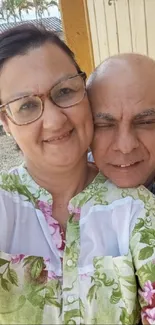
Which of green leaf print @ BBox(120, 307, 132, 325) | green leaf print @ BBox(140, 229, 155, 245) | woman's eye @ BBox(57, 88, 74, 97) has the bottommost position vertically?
green leaf print @ BBox(120, 307, 132, 325)

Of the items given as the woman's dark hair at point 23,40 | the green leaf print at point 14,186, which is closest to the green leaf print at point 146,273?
the green leaf print at point 14,186

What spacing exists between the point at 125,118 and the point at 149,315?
52cm

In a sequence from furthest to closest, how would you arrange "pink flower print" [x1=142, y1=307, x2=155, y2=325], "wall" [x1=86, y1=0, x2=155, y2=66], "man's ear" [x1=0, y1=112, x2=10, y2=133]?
"wall" [x1=86, y1=0, x2=155, y2=66] < "man's ear" [x1=0, y1=112, x2=10, y2=133] < "pink flower print" [x1=142, y1=307, x2=155, y2=325]

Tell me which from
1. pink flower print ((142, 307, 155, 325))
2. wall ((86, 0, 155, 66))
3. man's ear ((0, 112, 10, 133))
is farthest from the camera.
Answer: wall ((86, 0, 155, 66))

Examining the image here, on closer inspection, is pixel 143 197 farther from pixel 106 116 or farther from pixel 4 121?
pixel 4 121

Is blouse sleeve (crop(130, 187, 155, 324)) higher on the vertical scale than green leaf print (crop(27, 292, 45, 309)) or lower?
higher

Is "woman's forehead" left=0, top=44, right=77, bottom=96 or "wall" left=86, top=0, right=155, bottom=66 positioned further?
"wall" left=86, top=0, right=155, bottom=66

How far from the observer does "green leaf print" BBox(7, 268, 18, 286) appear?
1.20 meters

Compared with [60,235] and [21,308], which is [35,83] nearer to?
[60,235]

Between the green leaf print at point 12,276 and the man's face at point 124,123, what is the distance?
38 cm

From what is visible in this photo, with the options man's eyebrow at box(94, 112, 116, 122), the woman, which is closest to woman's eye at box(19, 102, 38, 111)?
the woman

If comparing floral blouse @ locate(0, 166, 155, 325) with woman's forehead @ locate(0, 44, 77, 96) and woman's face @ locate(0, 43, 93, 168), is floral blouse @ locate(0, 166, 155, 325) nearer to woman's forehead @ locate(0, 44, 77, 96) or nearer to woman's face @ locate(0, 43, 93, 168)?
woman's face @ locate(0, 43, 93, 168)

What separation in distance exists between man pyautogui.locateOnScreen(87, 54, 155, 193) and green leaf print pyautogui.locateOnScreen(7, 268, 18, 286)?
1.24ft

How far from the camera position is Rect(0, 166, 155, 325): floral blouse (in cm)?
116
